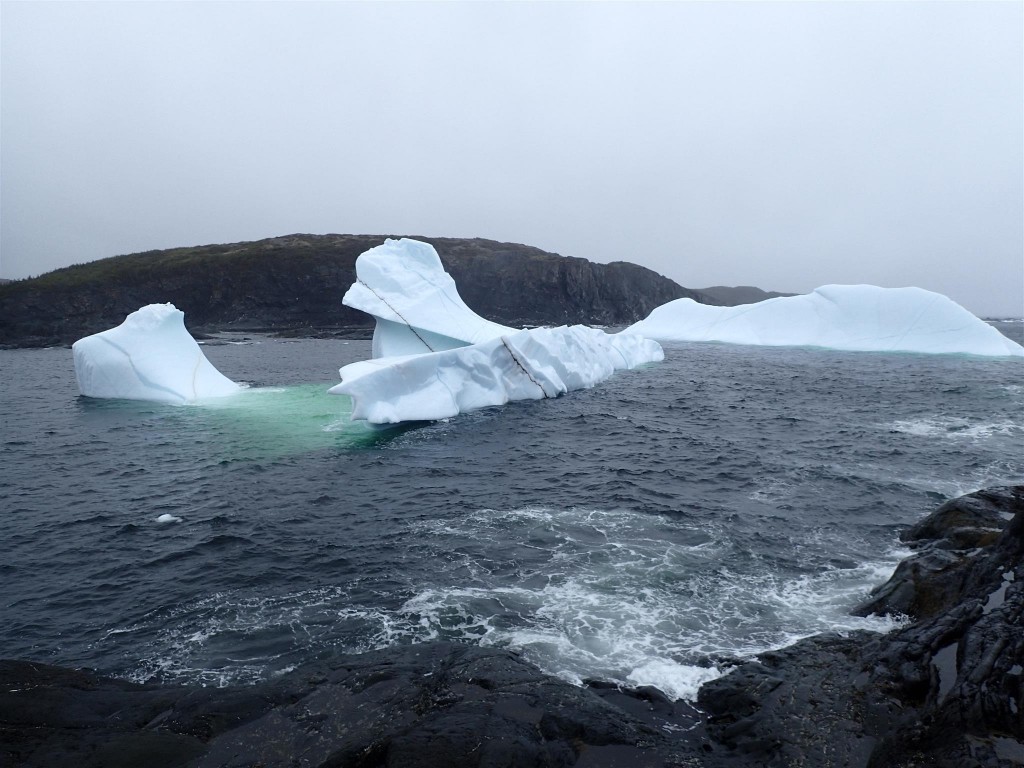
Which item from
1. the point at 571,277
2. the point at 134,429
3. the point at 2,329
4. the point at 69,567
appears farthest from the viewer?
the point at 571,277

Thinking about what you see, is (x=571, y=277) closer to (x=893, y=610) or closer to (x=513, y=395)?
(x=513, y=395)

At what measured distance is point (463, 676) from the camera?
22.0 ft

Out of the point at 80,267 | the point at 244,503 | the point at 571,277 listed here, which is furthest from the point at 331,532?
the point at 80,267

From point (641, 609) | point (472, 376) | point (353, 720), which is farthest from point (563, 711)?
point (472, 376)

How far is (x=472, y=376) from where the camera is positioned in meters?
22.0

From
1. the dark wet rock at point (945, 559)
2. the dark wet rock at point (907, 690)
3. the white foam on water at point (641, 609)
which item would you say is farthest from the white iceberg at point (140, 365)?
the dark wet rock at point (945, 559)

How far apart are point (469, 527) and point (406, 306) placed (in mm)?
16271

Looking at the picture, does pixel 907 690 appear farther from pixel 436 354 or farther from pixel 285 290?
pixel 285 290

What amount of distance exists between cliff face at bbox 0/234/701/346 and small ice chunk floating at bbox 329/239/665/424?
36.8 m

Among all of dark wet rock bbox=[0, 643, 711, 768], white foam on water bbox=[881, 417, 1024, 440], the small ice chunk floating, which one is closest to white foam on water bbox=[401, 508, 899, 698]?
dark wet rock bbox=[0, 643, 711, 768]

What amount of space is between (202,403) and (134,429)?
4.20 meters

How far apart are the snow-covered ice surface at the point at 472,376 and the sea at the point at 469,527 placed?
883 millimetres

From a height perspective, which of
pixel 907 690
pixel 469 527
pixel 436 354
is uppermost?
pixel 436 354

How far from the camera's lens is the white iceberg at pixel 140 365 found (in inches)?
933
